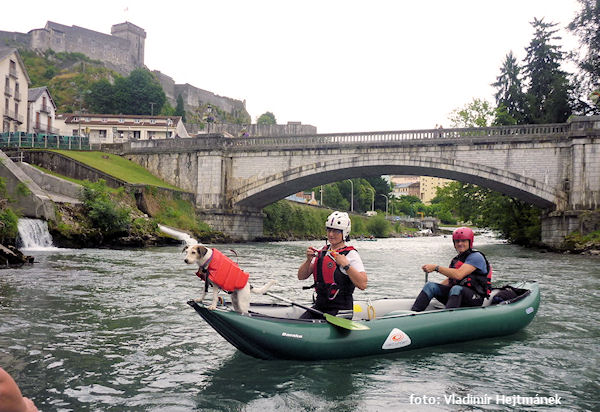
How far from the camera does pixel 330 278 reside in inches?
233

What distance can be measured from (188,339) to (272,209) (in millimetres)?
34338

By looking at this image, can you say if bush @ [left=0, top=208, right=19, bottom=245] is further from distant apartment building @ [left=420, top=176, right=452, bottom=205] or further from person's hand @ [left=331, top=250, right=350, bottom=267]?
distant apartment building @ [left=420, top=176, right=452, bottom=205]

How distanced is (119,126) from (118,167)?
2727 centimetres

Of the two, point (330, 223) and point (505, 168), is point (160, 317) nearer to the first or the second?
point (330, 223)

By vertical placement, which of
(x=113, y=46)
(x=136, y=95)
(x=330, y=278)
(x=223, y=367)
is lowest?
(x=223, y=367)

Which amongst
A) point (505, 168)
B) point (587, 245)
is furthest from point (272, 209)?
point (587, 245)

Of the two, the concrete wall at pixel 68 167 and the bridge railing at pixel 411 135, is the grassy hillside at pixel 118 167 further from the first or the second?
the bridge railing at pixel 411 135

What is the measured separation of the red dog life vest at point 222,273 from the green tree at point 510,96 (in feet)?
117

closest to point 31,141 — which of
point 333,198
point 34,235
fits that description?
point 34,235

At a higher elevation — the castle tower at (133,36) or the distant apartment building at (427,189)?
the castle tower at (133,36)

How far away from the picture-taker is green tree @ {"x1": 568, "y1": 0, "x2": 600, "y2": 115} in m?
Answer: 31.5

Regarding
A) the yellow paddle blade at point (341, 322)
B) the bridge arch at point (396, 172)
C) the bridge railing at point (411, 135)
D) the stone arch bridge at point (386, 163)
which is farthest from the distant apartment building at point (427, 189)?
the yellow paddle blade at point (341, 322)

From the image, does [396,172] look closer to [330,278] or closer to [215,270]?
[330,278]

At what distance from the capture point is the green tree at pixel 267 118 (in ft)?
350
